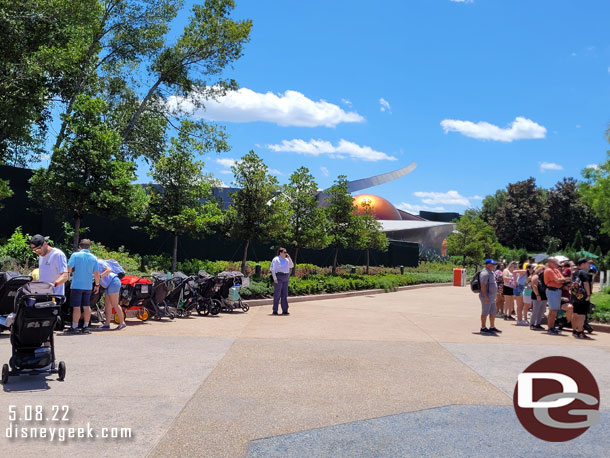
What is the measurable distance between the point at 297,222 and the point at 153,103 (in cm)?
1183

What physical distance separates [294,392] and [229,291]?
8405mm

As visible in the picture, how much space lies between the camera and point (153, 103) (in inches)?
1133

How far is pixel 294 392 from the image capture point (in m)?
6.22

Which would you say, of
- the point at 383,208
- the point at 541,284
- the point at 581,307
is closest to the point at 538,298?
the point at 541,284

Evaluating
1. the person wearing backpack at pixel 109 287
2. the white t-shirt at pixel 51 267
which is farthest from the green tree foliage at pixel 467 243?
the white t-shirt at pixel 51 267

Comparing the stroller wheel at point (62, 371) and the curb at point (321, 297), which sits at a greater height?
the stroller wheel at point (62, 371)

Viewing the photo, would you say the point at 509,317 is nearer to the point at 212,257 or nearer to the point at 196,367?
the point at 196,367

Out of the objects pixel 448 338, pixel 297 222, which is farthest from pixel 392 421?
pixel 297 222

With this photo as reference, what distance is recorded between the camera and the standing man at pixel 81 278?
958cm

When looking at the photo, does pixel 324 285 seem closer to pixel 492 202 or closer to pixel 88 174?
pixel 88 174

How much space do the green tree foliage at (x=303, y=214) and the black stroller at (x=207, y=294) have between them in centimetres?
868

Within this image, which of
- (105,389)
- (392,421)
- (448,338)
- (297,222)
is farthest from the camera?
(297,222)

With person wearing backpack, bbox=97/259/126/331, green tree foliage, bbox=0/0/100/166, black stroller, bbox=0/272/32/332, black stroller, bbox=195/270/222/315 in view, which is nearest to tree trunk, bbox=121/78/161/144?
green tree foliage, bbox=0/0/100/166

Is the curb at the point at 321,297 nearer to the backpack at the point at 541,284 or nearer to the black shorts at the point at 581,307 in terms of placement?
the backpack at the point at 541,284
